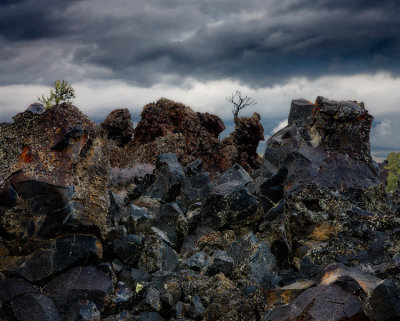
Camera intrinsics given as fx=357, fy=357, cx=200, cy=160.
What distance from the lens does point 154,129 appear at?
2403 centimetres

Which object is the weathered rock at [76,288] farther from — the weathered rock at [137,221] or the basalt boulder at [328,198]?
the basalt boulder at [328,198]

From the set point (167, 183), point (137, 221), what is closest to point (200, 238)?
point (137, 221)

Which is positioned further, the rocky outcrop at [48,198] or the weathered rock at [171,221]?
the weathered rock at [171,221]

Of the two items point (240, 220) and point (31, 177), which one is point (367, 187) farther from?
point (31, 177)

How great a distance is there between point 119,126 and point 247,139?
10134 mm

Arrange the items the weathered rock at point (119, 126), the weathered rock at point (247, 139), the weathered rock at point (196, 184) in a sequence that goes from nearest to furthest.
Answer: the weathered rock at point (196, 184) → the weathered rock at point (119, 126) → the weathered rock at point (247, 139)

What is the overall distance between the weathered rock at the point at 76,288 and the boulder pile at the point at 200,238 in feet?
0.06

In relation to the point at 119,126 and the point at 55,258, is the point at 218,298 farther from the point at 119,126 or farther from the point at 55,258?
the point at 119,126

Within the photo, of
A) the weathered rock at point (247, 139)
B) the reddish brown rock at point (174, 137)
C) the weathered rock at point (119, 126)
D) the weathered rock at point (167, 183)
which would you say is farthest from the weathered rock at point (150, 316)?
the weathered rock at point (119, 126)

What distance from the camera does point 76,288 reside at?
6.51m

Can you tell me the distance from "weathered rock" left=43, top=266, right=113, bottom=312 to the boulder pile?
0.02 metres

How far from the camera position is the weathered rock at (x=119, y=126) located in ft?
90.6

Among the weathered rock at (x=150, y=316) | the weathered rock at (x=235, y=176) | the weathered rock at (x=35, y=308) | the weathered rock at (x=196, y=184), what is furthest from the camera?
the weathered rock at (x=235, y=176)

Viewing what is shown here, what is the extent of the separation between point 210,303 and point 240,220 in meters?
4.16
